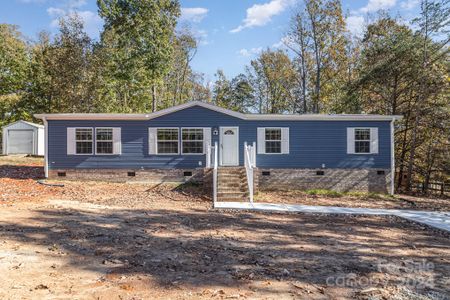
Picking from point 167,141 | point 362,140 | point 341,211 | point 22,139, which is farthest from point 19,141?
point 362,140

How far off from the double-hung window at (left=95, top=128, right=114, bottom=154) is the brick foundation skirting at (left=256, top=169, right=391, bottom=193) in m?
7.07

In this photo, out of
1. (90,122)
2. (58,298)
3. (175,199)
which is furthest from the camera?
(90,122)

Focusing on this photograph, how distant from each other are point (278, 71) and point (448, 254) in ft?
91.5

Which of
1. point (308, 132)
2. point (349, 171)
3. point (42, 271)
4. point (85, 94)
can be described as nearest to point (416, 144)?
point (349, 171)

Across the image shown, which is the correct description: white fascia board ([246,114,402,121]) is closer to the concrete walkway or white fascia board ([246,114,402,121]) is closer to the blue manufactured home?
the blue manufactured home

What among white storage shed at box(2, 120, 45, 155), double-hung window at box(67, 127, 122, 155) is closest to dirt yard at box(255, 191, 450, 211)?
double-hung window at box(67, 127, 122, 155)

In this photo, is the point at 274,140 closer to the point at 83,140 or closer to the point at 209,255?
the point at 83,140

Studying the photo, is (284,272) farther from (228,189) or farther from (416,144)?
(416,144)

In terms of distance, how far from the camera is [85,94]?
21000 mm

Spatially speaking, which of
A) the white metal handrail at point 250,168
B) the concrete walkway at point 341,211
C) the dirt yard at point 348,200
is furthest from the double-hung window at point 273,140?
the concrete walkway at point 341,211

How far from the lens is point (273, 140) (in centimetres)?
1412

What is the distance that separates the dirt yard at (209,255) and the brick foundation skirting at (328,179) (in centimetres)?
546

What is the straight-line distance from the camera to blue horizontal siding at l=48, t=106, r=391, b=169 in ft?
45.5

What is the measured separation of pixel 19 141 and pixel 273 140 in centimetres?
1955
